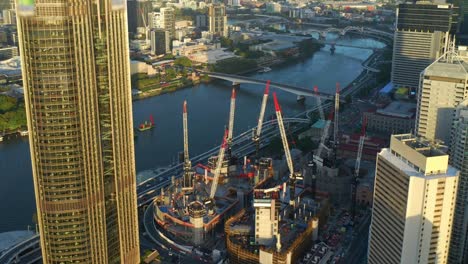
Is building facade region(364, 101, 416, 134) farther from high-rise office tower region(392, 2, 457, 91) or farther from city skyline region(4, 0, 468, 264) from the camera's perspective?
high-rise office tower region(392, 2, 457, 91)

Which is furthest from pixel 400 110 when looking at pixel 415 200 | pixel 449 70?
pixel 415 200

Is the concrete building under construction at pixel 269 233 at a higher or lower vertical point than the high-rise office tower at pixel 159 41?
lower

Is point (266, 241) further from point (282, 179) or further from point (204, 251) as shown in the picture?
point (282, 179)

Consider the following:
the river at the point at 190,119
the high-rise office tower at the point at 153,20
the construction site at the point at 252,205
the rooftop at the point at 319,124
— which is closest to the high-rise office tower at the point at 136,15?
the high-rise office tower at the point at 153,20

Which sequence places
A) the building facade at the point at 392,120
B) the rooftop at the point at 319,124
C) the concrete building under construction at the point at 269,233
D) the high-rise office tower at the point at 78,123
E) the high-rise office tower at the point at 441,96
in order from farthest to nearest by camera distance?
1. the building facade at the point at 392,120
2. the rooftop at the point at 319,124
3. the high-rise office tower at the point at 441,96
4. the concrete building under construction at the point at 269,233
5. the high-rise office tower at the point at 78,123

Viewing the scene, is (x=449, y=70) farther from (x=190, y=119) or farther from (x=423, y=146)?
(x=190, y=119)

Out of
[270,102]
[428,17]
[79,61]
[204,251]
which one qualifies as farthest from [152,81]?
[79,61]

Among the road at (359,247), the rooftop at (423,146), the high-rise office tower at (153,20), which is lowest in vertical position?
the road at (359,247)

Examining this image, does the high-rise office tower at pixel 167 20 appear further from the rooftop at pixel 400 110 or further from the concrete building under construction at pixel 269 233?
the concrete building under construction at pixel 269 233
